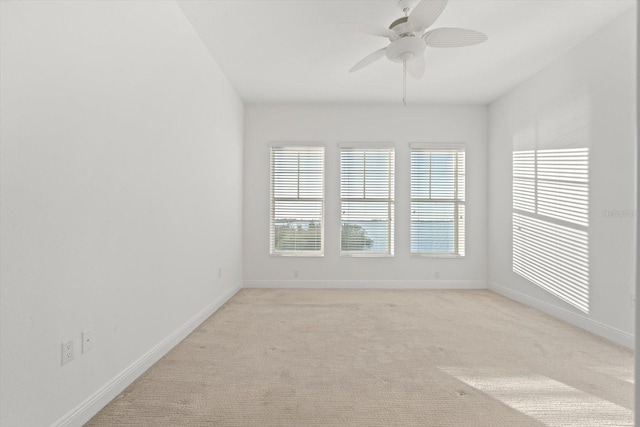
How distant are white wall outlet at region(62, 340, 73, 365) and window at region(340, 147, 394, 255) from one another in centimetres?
405

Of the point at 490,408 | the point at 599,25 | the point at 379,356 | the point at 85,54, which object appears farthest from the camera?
the point at 599,25

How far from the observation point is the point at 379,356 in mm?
2705

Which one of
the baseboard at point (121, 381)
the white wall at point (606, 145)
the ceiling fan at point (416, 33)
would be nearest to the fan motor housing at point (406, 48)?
the ceiling fan at point (416, 33)

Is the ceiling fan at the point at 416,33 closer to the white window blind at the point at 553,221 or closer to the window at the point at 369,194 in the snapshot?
the white window blind at the point at 553,221

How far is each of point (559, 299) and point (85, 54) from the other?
4.81 meters

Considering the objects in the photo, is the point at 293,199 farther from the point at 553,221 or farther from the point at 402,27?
the point at 553,221

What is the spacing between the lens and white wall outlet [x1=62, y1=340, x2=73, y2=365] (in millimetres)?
1678

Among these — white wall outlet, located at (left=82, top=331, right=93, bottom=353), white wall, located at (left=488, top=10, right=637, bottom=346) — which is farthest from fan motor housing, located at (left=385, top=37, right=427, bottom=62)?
white wall outlet, located at (left=82, top=331, right=93, bottom=353)

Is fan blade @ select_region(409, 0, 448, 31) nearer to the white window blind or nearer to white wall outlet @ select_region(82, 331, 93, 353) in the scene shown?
the white window blind

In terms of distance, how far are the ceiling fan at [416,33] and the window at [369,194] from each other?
8.01 ft

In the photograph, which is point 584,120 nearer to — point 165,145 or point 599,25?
point 599,25

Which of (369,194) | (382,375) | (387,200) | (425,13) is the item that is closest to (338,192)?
(369,194)

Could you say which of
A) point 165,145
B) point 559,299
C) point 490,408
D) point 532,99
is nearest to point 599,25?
point 532,99

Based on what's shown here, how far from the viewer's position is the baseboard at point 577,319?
3009mm
